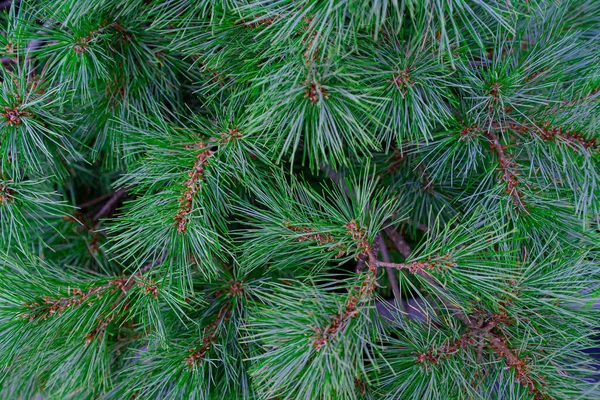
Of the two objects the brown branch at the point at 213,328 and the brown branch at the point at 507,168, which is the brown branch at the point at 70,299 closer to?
the brown branch at the point at 213,328

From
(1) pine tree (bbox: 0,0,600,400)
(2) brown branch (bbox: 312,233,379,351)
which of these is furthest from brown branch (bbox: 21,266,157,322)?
(2) brown branch (bbox: 312,233,379,351)

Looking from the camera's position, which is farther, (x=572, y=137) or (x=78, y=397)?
(x=78, y=397)

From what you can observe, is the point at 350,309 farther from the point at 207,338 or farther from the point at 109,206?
the point at 109,206

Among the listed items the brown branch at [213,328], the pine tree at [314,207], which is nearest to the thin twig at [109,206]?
the pine tree at [314,207]

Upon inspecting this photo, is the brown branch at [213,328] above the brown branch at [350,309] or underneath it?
underneath

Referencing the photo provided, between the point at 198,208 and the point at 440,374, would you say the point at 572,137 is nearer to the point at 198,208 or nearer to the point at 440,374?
the point at 440,374

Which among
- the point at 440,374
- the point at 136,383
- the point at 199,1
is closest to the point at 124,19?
the point at 199,1

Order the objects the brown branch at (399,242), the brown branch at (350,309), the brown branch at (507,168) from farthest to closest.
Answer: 1. the brown branch at (399,242)
2. the brown branch at (507,168)
3. the brown branch at (350,309)

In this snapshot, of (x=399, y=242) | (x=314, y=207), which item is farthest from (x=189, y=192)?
(x=399, y=242)
